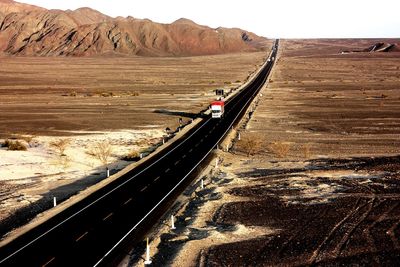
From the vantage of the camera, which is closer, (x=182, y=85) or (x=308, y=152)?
(x=308, y=152)

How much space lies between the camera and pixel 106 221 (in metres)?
23.3

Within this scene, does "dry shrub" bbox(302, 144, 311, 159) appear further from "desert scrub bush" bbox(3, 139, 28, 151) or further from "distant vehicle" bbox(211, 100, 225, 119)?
"desert scrub bush" bbox(3, 139, 28, 151)

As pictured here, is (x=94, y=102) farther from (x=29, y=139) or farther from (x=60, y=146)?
(x=60, y=146)

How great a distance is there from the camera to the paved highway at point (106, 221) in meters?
19.3

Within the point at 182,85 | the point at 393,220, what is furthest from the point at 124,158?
the point at 182,85

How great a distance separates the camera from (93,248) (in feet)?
65.6

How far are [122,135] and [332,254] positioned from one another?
33779 millimetres

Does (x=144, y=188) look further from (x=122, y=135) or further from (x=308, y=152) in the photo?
(x=122, y=135)

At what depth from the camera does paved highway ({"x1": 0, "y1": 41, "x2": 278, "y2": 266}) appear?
19328 mm

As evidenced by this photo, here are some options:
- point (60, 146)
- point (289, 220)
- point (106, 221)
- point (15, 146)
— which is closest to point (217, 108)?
point (60, 146)

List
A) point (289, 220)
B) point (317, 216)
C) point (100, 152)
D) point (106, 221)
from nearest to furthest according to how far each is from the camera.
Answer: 1. point (289, 220)
2. point (317, 216)
3. point (106, 221)
4. point (100, 152)

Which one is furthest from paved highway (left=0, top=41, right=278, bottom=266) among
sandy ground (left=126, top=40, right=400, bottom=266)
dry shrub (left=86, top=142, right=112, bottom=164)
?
dry shrub (left=86, top=142, right=112, bottom=164)

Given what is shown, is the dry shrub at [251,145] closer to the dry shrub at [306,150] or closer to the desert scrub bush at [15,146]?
the dry shrub at [306,150]

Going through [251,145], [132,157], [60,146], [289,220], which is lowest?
[132,157]
